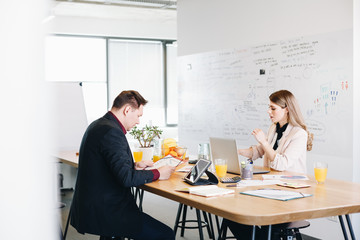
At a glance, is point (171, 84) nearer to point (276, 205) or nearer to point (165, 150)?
point (165, 150)

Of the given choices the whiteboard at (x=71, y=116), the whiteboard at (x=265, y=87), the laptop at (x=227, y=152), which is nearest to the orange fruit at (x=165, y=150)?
the laptop at (x=227, y=152)

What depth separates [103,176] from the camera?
6.84 feet

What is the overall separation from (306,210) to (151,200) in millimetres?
3845

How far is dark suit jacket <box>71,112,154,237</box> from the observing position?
2.02 m

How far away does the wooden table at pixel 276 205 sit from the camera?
4.86 ft

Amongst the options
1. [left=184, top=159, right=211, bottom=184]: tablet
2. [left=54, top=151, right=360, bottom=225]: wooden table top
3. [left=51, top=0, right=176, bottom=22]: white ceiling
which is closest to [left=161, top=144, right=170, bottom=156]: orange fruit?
[left=184, top=159, right=211, bottom=184]: tablet

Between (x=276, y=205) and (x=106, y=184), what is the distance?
2.86ft

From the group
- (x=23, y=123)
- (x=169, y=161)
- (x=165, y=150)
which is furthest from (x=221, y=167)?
(x=23, y=123)

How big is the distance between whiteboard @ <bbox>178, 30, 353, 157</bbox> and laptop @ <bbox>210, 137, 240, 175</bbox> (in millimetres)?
1348

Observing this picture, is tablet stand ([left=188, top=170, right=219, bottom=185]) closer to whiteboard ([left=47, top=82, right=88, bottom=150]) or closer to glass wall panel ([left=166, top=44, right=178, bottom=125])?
whiteboard ([left=47, top=82, right=88, bottom=150])

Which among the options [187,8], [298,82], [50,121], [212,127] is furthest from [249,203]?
[187,8]

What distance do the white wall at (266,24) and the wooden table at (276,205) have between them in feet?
4.83

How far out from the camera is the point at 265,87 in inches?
168

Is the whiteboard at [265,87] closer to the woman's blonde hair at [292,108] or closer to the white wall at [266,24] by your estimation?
the white wall at [266,24]
